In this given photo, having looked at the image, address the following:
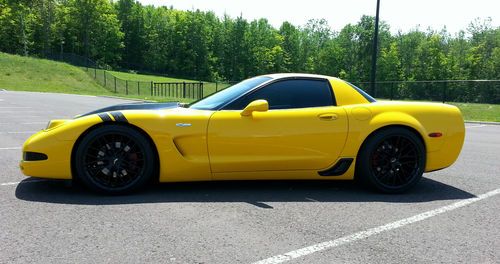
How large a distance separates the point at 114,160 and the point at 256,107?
5.02 feet

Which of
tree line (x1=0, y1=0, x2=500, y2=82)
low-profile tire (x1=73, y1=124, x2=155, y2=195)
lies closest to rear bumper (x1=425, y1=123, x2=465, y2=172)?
low-profile tire (x1=73, y1=124, x2=155, y2=195)

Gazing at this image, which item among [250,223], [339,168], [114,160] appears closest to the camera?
[250,223]

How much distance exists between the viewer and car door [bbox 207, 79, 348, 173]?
443 centimetres

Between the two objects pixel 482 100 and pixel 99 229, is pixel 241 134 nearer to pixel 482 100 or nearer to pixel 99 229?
pixel 99 229

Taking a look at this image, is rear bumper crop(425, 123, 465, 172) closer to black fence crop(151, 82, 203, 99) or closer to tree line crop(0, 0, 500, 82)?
black fence crop(151, 82, 203, 99)

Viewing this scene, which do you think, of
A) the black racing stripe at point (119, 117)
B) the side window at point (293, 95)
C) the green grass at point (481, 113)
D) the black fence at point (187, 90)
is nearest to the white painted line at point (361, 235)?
the side window at point (293, 95)

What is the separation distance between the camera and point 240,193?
15.0 ft

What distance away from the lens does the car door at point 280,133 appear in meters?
4.43

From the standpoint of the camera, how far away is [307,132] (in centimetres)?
457

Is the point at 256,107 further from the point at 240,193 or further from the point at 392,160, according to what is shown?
the point at 392,160

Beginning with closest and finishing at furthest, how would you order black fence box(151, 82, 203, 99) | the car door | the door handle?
the car door, the door handle, black fence box(151, 82, 203, 99)

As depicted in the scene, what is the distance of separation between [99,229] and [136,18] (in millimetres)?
103795

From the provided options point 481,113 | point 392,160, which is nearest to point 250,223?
point 392,160

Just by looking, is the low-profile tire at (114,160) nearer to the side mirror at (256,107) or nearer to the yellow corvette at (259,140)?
the yellow corvette at (259,140)
